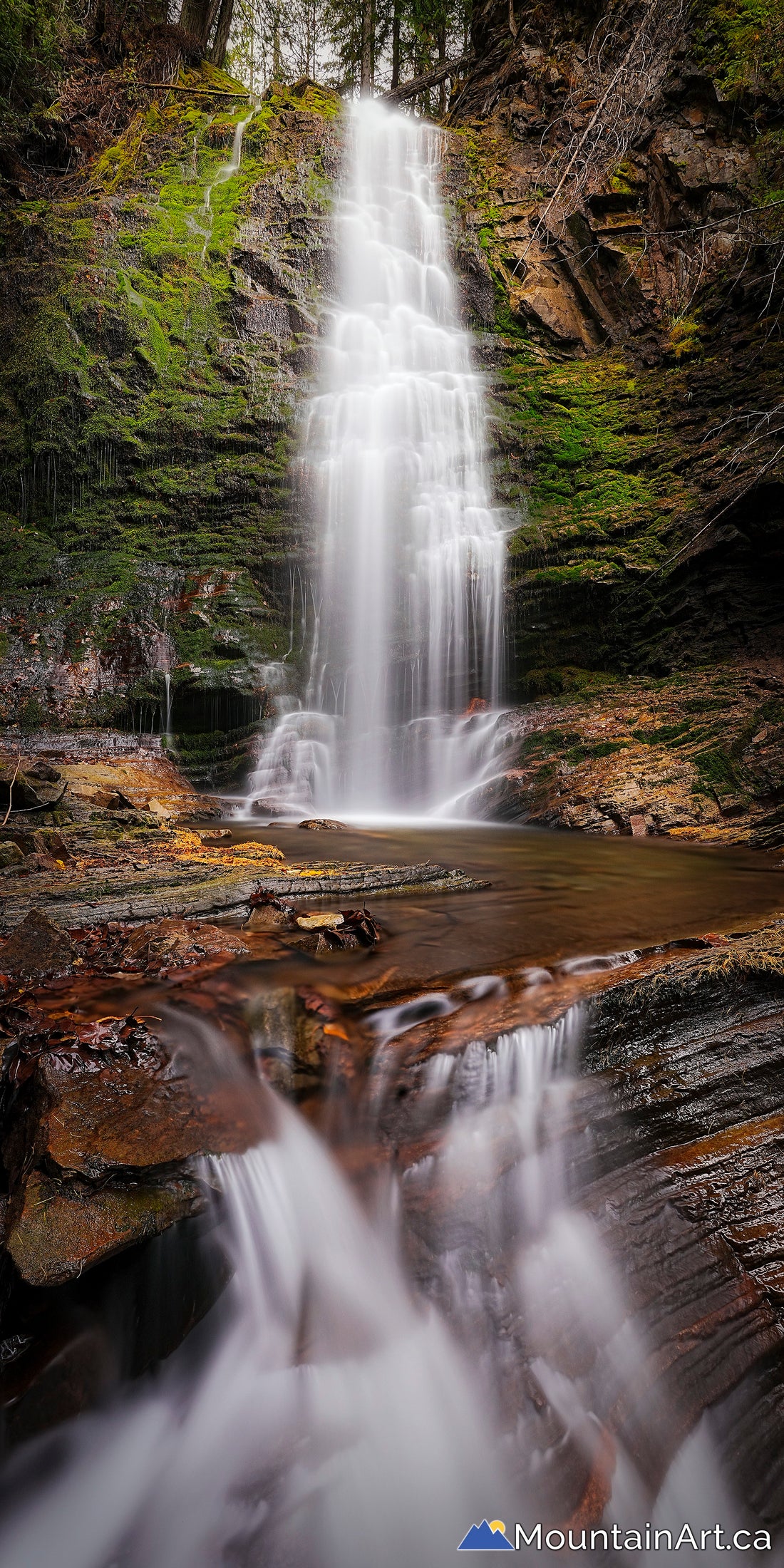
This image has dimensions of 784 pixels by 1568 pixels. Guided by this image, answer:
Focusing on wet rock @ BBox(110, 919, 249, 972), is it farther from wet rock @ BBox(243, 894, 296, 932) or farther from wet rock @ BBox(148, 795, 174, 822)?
wet rock @ BBox(148, 795, 174, 822)

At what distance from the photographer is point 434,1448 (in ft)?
5.14

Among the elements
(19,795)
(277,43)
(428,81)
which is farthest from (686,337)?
(277,43)

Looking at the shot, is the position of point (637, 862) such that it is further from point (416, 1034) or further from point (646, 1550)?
point (646, 1550)

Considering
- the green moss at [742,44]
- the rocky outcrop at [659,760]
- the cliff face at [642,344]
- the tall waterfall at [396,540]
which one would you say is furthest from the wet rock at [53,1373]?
the green moss at [742,44]

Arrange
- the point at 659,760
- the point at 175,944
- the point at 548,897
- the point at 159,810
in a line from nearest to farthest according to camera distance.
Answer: the point at 175,944 → the point at 548,897 → the point at 159,810 → the point at 659,760

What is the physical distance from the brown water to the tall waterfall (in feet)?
9.49

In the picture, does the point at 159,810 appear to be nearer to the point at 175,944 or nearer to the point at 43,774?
the point at 43,774

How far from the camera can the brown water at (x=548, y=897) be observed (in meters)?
3.24

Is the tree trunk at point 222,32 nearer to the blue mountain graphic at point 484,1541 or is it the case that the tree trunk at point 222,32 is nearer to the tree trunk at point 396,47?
the tree trunk at point 396,47

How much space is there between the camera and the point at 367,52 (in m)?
20.3

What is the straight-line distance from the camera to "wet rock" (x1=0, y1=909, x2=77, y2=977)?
264 cm

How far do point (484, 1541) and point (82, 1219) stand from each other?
1.11m

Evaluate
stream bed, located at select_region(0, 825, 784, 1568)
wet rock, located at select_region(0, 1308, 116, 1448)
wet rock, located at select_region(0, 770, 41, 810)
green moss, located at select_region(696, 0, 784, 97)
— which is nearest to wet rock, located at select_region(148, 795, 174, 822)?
wet rock, located at select_region(0, 770, 41, 810)

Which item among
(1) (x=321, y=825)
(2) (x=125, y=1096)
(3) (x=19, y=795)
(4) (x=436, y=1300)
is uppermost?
(3) (x=19, y=795)
